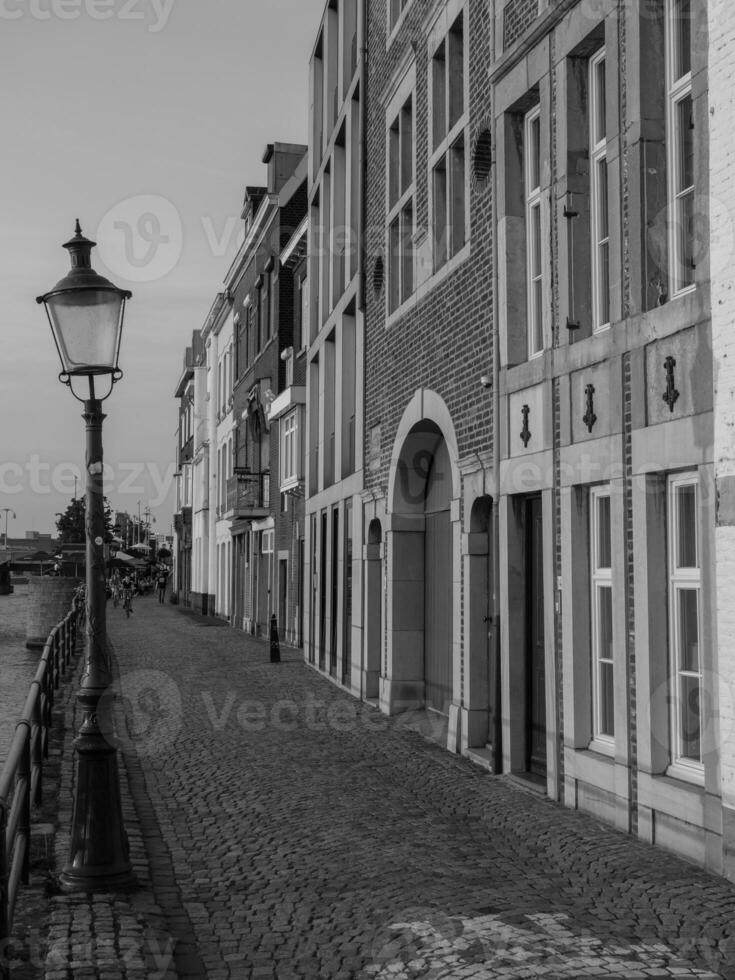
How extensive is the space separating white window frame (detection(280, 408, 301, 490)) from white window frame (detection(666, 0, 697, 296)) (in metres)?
19.3

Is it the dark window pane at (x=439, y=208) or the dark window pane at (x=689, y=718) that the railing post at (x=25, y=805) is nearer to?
the dark window pane at (x=689, y=718)

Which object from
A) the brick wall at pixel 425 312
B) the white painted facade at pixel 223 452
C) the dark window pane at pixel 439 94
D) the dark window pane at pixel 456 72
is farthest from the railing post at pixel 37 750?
the white painted facade at pixel 223 452

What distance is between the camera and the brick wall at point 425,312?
11.5 meters

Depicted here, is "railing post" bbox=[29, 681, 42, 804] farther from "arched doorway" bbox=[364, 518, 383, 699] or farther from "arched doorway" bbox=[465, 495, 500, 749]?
"arched doorway" bbox=[364, 518, 383, 699]

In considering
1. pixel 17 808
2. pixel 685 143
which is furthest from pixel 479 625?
pixel 17 808

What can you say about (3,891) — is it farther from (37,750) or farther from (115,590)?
(115,590)

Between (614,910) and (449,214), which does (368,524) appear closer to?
(449,214)

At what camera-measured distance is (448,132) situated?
1288 cm

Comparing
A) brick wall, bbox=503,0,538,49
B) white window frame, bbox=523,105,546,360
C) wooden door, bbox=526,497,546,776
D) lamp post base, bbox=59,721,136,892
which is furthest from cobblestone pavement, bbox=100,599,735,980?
brick wall, bbox=503,0,538,49

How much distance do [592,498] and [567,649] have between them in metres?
1.17

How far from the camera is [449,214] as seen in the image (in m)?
12.9

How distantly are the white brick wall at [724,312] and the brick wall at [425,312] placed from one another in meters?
4.25

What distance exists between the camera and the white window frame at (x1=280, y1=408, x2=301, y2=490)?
2717cm

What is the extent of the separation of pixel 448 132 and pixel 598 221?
4.29 meters
